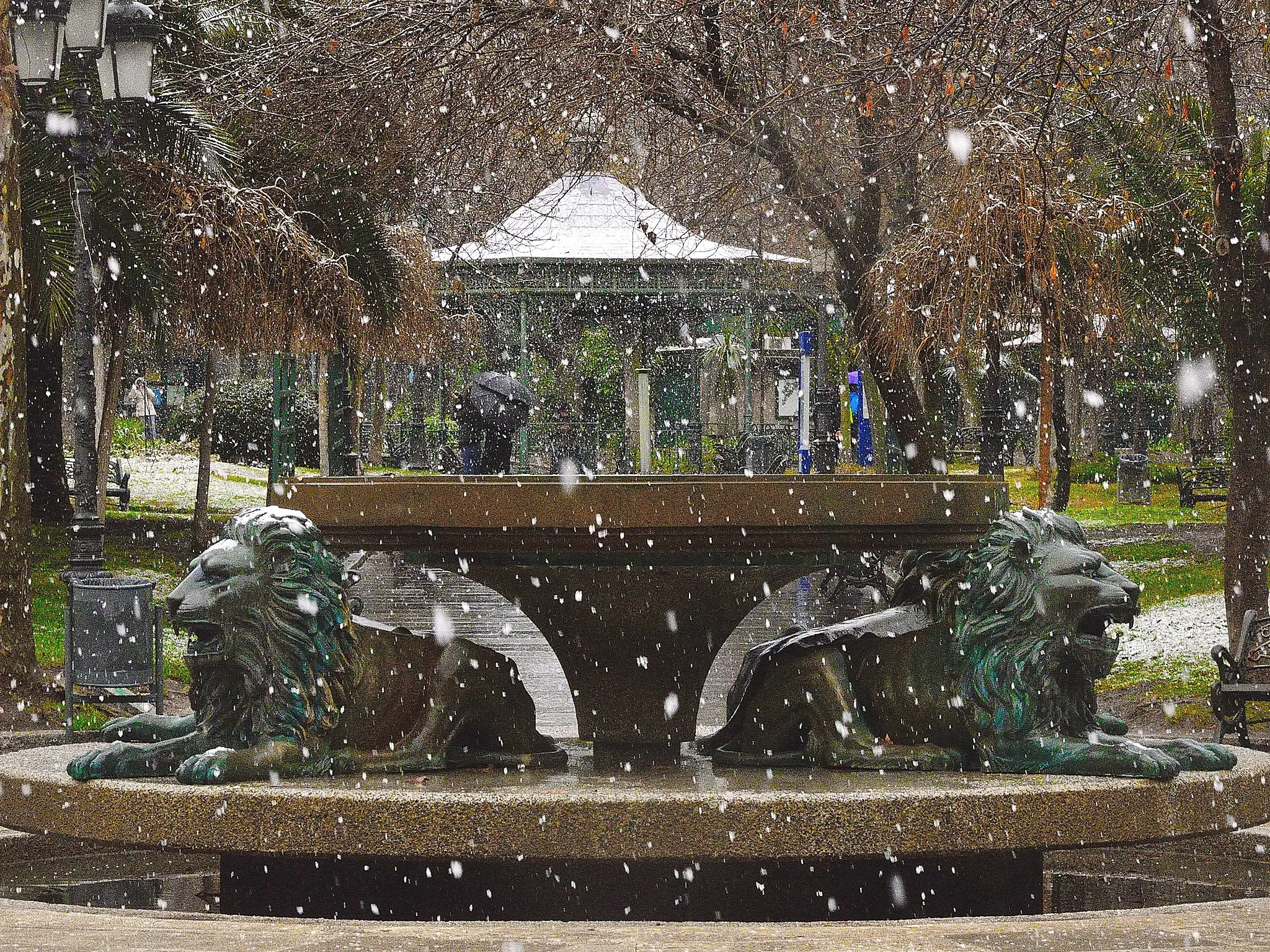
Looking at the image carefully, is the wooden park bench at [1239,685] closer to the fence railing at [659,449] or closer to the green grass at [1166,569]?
the green grass at [1166,569]

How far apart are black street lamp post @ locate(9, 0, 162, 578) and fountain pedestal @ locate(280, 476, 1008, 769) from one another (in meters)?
7.40

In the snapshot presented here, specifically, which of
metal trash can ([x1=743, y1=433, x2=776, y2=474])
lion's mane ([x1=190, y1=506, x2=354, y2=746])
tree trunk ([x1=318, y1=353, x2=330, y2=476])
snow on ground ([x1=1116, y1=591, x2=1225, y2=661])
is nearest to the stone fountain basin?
lion's mane ([x1=190, y1=506, x2=354, y2=746])

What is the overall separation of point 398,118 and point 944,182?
6.59 metres

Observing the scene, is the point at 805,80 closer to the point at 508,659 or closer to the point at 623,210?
the point at 508,659

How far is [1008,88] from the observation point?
10.7 m

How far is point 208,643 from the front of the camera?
493 cm

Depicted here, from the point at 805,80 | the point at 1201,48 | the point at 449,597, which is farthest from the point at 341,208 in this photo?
the point at 1201,48

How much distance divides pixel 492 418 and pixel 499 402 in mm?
275

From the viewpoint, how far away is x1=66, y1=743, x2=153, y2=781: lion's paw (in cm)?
505

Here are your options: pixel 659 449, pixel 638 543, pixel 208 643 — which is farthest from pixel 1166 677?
pixel 659 449

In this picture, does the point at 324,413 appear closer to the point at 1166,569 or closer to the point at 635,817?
the point at 1166,569

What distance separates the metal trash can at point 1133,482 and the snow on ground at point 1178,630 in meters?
16.7

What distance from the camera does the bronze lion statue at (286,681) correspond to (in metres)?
4.91

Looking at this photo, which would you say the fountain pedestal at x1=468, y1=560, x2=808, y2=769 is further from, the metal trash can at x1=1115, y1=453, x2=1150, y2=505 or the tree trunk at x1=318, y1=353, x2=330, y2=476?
the metal trash can at x1=1115, y1=453, x2=1150, y2=505
